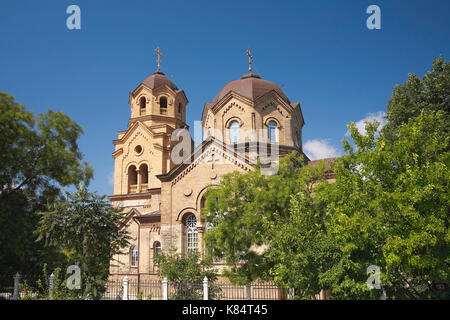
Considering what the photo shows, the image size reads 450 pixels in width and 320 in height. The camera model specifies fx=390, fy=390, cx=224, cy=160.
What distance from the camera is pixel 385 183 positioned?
1486 cm

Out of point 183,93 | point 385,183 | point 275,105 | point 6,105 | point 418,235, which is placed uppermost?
point 183,93

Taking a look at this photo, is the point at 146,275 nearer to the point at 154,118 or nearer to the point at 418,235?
the point at 154,118

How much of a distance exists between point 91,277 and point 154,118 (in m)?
19.0

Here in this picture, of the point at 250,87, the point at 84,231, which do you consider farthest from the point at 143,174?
the point at 84,231

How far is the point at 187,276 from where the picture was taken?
1827 centimetres

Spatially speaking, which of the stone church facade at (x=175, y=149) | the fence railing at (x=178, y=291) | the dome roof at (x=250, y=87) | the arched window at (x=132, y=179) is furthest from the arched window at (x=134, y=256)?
the dome roof at (x=250, y=87)

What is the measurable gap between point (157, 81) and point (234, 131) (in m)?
10.2

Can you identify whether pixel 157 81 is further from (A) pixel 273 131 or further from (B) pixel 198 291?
(B) pixel 198 291

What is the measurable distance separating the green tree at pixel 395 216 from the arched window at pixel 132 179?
2133 cm

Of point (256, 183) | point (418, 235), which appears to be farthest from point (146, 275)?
point (418, 235)

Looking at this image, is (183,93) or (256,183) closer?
(256,183)

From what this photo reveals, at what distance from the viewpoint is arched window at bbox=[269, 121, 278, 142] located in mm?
29094

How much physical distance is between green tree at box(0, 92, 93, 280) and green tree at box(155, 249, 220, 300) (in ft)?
26.1
